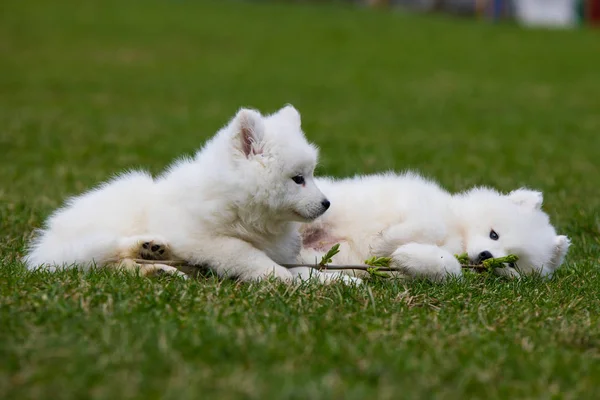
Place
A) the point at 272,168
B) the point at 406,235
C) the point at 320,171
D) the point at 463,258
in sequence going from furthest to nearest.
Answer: the point at 320,171, the point at 463,258, the point at 406,235, the point at 272,168

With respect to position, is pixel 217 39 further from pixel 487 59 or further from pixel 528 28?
pixel 528 28

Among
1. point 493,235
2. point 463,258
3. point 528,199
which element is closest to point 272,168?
point 463,258

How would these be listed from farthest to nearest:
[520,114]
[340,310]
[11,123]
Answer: [520,114] → [11,123] → [340,310]

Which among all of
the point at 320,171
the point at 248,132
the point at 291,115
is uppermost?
the point at 320,171

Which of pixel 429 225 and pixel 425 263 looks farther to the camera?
pixel 429 225

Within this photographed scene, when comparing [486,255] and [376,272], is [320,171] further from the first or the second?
[376,272]

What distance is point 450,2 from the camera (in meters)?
38.1

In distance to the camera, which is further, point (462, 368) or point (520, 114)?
point (520, 114)

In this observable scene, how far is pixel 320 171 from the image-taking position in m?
8.23

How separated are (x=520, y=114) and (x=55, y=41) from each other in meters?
13.1

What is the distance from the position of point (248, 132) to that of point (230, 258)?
66 centimetres

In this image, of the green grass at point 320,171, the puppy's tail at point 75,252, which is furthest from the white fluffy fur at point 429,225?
the puppy's tail at point 75,252

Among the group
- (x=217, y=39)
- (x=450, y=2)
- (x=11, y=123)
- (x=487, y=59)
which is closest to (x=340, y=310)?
(x=11, y=123)

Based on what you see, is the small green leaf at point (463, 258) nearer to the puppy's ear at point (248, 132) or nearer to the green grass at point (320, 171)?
the green grass at point (320, 171)
